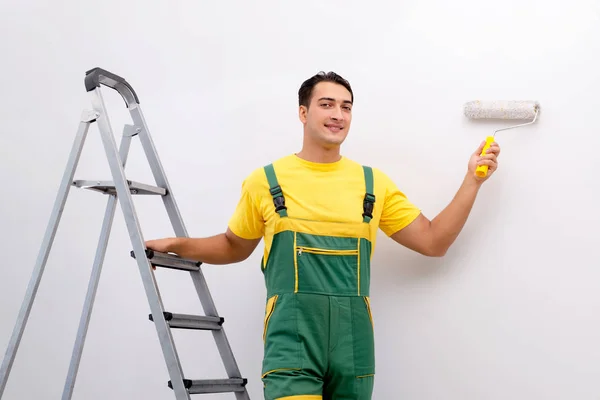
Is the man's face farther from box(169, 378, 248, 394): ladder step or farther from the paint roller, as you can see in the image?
box(169, 378, 248, 394): ladder step

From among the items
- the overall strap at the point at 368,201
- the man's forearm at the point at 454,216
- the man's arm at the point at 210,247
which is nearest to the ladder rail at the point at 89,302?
the man's arm at the point at 210,247

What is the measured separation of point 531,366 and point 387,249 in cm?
62

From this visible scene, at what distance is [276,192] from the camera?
2527 mm

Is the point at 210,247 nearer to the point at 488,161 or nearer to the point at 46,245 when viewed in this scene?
the point at 46,245

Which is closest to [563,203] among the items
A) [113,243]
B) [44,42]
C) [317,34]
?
[317,34]

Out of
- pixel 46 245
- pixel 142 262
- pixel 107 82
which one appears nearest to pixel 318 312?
pixel 142 262

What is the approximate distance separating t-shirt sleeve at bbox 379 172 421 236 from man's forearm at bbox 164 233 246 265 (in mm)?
518

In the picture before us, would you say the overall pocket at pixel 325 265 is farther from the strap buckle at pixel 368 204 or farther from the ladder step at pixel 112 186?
the ladder step at pixel 112 186

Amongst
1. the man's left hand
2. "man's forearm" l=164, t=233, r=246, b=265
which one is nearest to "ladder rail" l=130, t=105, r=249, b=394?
"man's forearm" l=164, t=233, r=246, b=265

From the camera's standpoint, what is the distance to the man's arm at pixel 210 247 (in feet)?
8.54

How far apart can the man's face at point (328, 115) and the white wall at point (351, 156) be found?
34 centimetres

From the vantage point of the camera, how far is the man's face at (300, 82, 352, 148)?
256cm

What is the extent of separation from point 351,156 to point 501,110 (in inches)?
22.5

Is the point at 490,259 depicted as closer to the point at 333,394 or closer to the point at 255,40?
the point at 333,394
